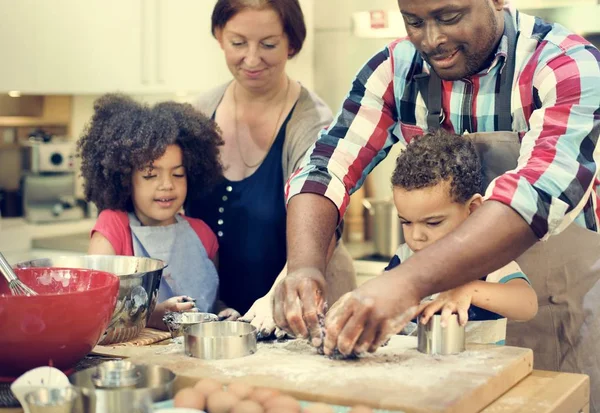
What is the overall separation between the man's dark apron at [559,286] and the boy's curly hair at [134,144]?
70 centimetres

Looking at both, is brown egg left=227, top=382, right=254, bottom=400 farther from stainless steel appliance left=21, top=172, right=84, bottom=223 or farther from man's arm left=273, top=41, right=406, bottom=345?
stainless steel appliance left=21, top=172, right=84, bottom=223

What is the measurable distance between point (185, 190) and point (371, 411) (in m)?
1.23

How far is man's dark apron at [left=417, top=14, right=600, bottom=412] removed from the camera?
177 centimetres

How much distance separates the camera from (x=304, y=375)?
51.3 inches

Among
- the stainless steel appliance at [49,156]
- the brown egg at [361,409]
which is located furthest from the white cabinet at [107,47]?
the brown egg at [361,409]

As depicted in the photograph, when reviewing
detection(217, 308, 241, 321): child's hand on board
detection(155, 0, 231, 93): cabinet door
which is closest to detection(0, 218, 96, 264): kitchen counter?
detection(155, 0, 231, 93): cabinet door

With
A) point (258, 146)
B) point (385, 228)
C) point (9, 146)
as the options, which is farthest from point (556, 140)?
point (9, 146)

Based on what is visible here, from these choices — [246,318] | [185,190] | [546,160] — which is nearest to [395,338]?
[246,318]

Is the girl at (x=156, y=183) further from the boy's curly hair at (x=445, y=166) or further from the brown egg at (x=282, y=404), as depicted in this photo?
the brown egg at (x=282, y=404)

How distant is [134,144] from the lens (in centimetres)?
221

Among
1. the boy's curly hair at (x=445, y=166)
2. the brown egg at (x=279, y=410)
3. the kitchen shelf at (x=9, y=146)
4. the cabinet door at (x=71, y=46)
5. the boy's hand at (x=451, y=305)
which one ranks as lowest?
the brown egg at (x=279, y=410)

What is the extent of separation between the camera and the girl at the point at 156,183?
219 cm

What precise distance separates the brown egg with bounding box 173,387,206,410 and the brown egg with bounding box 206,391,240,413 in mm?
11

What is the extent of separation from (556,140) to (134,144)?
1091 mm
